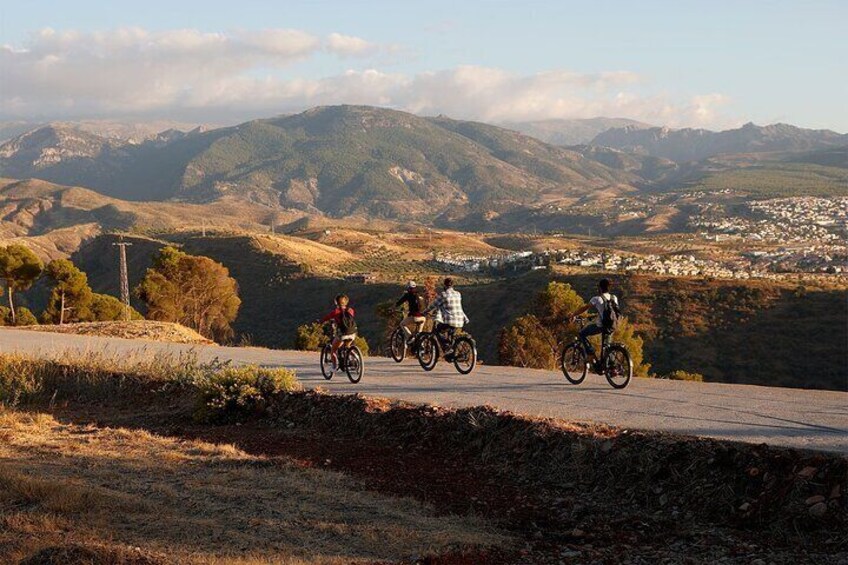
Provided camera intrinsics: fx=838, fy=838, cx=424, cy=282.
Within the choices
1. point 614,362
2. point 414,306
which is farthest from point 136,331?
point 614,362

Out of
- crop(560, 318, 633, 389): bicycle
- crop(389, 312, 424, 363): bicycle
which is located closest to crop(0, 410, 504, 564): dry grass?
crop(560, 318, 633, 389): bicycle

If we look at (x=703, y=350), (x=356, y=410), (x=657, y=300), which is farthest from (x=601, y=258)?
(x=356, y=410)

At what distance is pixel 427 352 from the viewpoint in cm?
1725

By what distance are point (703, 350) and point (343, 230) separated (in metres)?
97.2

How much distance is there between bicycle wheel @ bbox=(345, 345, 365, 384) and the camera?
15.8 m

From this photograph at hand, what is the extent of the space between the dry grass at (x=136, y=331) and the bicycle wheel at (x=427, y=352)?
12.0m

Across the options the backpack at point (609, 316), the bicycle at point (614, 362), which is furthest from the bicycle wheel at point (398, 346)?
the backpack at point (609, 316)

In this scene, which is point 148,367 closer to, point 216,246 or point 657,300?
point 657,300

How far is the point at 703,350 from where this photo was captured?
163 ft

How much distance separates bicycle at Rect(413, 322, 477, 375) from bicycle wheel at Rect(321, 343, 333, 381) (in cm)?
195

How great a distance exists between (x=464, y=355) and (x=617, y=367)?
140 inches

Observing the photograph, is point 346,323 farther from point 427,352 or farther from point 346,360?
point 427,352

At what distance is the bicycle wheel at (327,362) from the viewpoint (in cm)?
1634

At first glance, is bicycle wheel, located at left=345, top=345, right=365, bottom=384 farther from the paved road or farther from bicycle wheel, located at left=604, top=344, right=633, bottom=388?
bicycle wheel, located at left=604, top=344, right=633, bottom=388
